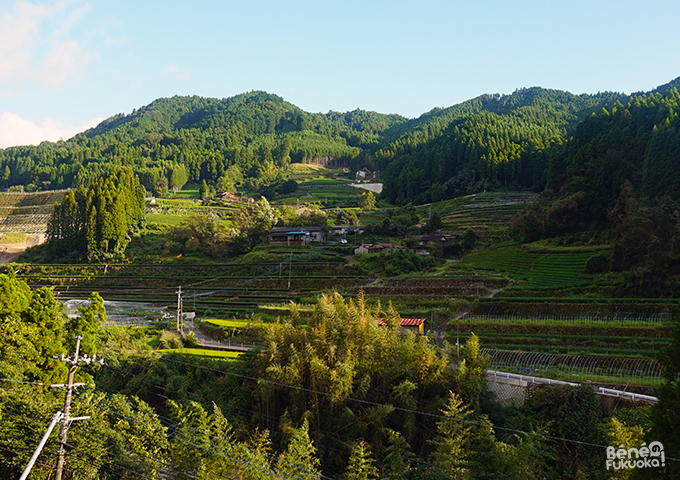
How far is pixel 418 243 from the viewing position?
147 feet

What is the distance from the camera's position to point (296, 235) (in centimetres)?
4797

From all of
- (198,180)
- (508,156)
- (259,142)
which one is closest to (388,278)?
(508,156)

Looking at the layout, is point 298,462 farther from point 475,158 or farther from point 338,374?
point 475,158

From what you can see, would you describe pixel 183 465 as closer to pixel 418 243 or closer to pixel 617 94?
pixel 418 243

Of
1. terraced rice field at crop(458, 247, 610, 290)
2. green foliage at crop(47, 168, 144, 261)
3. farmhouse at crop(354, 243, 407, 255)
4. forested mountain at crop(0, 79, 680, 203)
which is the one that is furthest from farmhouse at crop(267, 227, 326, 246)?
forested mountain at crop(0, 79, 680, 203)

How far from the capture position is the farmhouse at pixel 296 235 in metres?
47.6

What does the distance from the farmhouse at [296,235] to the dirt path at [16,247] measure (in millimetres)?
25970

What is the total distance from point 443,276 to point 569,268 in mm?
7463

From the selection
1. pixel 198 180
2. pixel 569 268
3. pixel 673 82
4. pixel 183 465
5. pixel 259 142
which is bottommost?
pixel 183 465

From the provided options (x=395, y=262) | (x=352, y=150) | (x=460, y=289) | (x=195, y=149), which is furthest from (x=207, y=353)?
(x=352, y=150)

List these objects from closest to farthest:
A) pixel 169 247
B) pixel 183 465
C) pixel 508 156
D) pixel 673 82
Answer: pixel 183 465, pixel 169 247, pixel 508 156, pixel 673 82

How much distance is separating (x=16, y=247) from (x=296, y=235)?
29.8m

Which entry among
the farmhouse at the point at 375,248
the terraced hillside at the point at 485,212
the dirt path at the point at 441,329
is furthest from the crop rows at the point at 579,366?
the terraced hillside at the point at 485,212

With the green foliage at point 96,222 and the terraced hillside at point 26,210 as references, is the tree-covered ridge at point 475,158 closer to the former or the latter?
the green foliage at point 96,222
